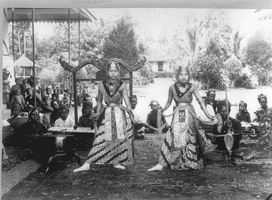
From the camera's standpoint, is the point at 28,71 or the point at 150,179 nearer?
the point at 150,179

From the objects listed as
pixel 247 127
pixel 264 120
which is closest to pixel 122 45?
pixel 247 127

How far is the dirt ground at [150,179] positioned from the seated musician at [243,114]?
0.06 m

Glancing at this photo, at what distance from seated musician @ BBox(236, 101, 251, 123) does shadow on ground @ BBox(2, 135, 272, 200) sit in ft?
1.71

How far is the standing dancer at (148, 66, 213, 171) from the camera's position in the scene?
4.22m

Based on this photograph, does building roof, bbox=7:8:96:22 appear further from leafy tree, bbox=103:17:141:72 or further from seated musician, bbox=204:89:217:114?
seated musician, bbox=204:89:217:114

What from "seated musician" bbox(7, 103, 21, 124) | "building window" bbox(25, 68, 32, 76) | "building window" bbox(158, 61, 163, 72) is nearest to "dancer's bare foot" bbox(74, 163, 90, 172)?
"seated musician" bbox(7, 103, 21, 124)

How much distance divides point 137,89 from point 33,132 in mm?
1243

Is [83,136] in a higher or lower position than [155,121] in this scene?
lower

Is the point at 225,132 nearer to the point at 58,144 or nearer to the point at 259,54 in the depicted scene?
the point at 259,54

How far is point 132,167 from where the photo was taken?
423cm

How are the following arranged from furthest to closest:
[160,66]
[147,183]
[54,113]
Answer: [54,113] → [160,66] → [147,183]

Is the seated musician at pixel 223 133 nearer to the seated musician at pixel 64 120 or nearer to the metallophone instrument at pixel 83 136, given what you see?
the metallophone instrument at pixel 83 136

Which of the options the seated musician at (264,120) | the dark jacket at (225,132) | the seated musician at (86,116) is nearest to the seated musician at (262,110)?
the seated musician at (264,120)

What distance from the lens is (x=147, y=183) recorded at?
161 inches
